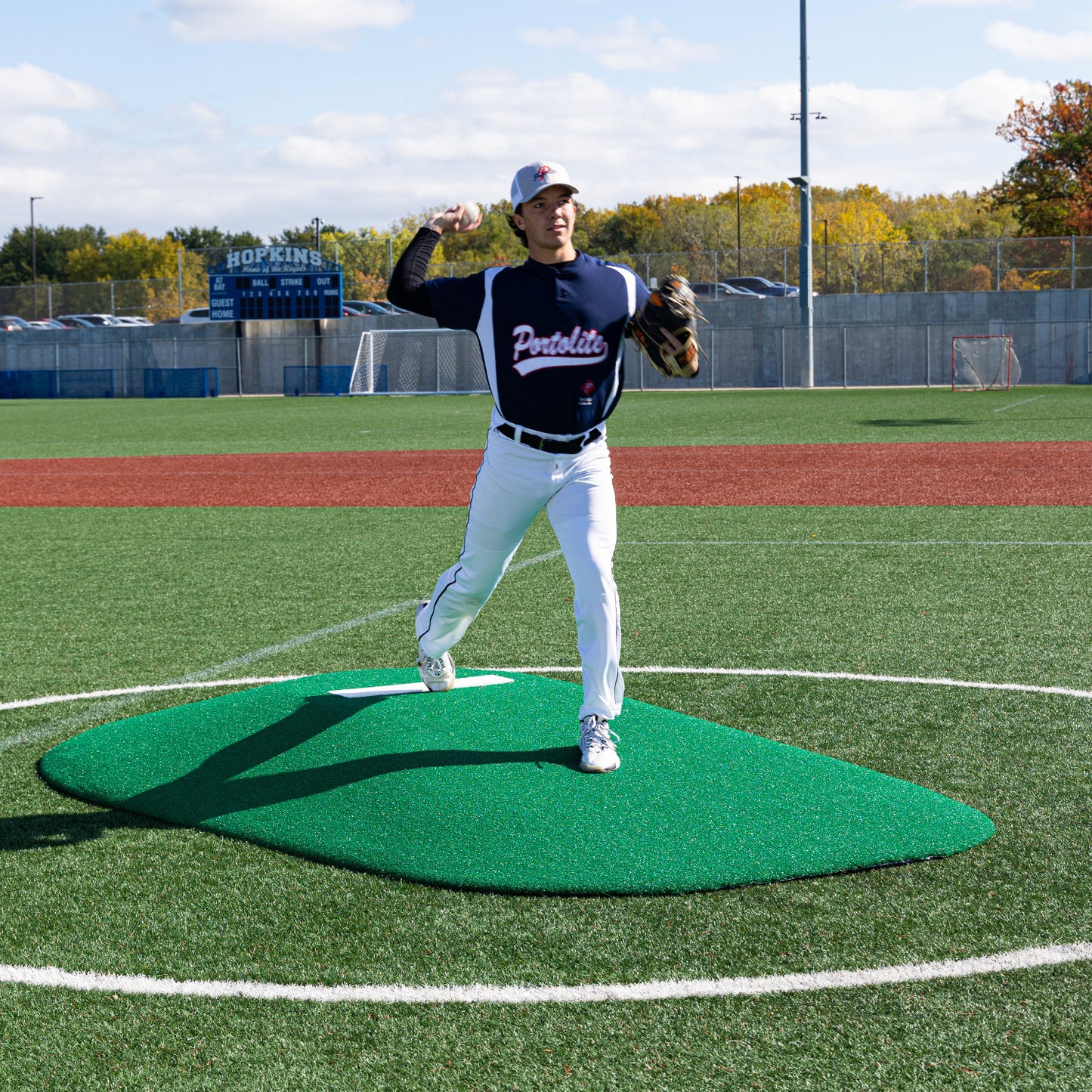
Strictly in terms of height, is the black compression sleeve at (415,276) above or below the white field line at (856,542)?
above

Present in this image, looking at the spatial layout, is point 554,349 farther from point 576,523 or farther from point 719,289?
point 719,289

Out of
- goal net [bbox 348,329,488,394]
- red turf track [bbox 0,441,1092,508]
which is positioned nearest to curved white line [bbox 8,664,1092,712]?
red turf track [bbox 0,441,1092,508]

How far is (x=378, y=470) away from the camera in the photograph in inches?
790

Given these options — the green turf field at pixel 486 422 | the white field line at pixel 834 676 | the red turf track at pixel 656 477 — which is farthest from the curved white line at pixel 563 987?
the green turf field at pixel 486 422

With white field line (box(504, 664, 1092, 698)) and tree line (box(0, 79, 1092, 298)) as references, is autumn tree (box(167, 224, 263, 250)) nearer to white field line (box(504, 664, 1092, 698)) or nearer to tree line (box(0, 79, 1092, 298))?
tree line (box(0, 79, 1092, 298))

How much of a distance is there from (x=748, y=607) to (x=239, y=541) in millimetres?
5497

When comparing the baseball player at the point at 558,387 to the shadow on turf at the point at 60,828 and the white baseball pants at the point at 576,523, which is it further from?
the shadow on turf at the point at 60,828

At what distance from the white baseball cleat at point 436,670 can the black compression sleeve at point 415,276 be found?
1.29m

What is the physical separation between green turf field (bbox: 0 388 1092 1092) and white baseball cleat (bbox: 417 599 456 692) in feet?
3.94

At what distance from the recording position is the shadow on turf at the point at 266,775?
508 centimetres

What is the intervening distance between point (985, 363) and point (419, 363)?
72.6 feet

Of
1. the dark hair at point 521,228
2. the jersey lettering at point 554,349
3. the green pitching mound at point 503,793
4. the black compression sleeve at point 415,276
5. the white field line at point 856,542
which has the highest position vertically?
the dark hair at point 521,228

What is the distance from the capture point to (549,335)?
17.6 ft

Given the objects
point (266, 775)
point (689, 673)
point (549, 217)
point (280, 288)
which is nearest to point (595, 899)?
point (266, 775)
